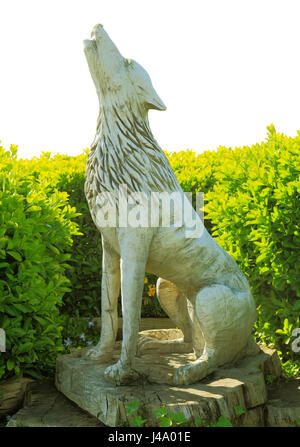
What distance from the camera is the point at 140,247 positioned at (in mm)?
3434

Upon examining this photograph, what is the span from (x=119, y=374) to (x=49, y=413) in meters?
0.69

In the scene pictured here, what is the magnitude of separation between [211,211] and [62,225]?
1.62m

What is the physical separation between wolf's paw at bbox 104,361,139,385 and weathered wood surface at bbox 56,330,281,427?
0.15ft

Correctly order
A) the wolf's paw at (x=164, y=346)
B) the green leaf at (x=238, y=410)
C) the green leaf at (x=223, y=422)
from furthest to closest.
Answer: the wolf's paw at (x=164, y=346) → the green leaf at (x=238, y=410) → the green leaf at (x=223, y=422)

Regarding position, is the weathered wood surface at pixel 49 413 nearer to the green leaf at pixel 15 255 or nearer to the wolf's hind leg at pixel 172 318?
the wolf's hind leg at pixel 172 318

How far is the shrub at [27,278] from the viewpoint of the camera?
3975 millimetres

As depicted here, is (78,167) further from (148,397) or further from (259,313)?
(148,397)

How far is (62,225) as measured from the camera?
471 centimetres

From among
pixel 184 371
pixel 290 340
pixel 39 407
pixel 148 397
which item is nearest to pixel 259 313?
pixel 290 340

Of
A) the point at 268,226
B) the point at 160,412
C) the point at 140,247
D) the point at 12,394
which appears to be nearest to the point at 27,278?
the point at 12,394

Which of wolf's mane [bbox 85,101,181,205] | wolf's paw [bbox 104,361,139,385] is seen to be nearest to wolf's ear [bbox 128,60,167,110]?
wolf's mane [bbox 85,101,181,205]

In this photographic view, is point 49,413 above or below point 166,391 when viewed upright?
below

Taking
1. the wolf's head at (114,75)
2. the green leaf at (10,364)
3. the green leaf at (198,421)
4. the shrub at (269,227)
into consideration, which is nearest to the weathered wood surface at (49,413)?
the green leaf at (10,364)

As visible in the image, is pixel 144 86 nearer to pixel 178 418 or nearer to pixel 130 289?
pixel 130 289
